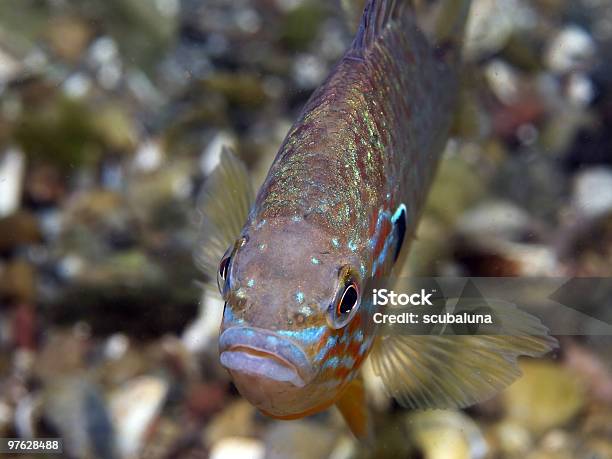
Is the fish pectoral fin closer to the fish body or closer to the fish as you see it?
the fish

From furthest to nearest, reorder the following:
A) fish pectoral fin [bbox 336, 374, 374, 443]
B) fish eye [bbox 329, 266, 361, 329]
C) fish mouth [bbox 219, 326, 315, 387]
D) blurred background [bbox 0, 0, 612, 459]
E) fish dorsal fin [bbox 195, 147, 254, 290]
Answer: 1. blurred background [bbox 0, 0, 612, 459]
2. fish dorsal fin [bbox 195, 147, 254, 290]
3. fish pectoral fin [bbox 336, 374, 374, 443]
4. fish eye [bbox 329, 266, 361, 329]
5. fish mouth [bbox 219, 326, 315, 387]

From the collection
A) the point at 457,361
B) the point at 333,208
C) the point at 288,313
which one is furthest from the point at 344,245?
the point at 457,361

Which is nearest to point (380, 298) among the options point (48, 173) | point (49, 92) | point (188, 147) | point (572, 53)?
point (188, 147)

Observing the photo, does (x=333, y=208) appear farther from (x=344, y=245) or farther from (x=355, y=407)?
(x=355, y=407)

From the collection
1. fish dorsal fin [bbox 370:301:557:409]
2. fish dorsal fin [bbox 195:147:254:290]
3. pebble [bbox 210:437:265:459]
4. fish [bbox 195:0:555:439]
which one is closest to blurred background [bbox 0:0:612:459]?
pebble [bbox 210:437:265:459]

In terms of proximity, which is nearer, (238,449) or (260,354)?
(260,354)

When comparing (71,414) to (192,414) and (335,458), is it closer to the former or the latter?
(192,414)
